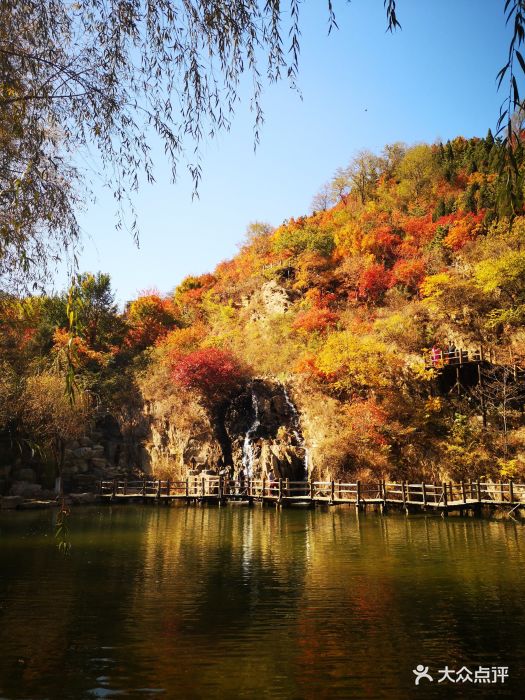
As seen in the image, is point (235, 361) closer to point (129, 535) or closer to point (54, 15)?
point (129, 535)

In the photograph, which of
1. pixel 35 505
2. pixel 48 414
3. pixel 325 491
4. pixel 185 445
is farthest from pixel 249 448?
pixel 35 505

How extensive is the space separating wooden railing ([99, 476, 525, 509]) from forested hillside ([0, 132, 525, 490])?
116cm

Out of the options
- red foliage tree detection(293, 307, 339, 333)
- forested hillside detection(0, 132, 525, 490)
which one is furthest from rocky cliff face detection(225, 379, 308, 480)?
red foliage tree detection(293, 307, 339, 333)

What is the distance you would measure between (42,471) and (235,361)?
48.2 feet

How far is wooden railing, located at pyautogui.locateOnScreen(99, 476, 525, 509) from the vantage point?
2455 centimetres

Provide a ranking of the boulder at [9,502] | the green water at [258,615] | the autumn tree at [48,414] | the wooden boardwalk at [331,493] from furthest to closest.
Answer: the autumn tree at [48,414] → the boulder at [9,502] → the wooden boardwalk at [331,493] → the green water at [258,615]

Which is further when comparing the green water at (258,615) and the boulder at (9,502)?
the boulder at (9,502)

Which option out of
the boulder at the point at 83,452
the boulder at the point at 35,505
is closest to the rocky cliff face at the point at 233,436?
the boulder at the point at 83,452

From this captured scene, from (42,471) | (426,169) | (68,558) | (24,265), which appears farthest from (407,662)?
(426,169)

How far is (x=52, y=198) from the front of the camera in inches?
244

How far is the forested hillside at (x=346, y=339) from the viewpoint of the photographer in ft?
95.8

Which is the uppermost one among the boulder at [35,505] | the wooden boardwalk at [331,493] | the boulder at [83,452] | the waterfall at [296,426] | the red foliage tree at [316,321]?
the red foliage tree at [316,321]
